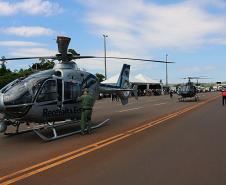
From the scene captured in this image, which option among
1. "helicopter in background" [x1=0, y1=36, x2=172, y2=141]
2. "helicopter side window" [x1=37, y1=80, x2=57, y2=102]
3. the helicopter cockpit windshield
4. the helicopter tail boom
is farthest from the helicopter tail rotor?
the helicopter tail boom

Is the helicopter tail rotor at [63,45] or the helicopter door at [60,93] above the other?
the helicopter tail rotor at [63,45]

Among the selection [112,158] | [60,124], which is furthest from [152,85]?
[112,158]

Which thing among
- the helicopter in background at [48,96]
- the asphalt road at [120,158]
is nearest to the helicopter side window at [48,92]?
the helicopter in background at [48,96]

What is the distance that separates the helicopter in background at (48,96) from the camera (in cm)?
1365

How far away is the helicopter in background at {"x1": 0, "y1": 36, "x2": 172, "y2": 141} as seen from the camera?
13648mm

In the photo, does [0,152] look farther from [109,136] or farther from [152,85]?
[152,85]

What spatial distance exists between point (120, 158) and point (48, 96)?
5464 millimetres

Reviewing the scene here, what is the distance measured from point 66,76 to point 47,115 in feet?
6.34

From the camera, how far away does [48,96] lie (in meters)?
14.7

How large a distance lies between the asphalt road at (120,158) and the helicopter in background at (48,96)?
2.39ft

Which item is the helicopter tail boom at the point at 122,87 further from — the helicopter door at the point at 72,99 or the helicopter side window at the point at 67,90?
the helicopter side window at the point at 67,90

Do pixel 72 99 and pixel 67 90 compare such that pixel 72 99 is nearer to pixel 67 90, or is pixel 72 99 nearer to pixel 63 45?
pixel 67 90

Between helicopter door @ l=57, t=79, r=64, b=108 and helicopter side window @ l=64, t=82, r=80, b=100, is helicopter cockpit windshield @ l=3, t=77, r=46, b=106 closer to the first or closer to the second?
helicopter door @ l=57, t=79, r=64, b=108

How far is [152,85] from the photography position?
94812mm
